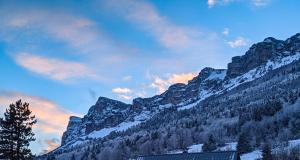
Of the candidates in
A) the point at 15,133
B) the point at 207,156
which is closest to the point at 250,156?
the point at 207,156

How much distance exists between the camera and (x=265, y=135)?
15038cm

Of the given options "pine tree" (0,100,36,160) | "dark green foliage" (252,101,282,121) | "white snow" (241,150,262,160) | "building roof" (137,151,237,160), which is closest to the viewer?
"pine tree" (0,100,36,160)

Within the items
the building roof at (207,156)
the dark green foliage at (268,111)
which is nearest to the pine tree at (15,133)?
the building roof at (207,156)

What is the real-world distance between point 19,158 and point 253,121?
13990 centimetres

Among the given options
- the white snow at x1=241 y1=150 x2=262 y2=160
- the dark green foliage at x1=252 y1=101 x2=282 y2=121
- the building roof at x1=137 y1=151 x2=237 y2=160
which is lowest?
the building roof at x1=137 y1=151 x2=237 y2=160

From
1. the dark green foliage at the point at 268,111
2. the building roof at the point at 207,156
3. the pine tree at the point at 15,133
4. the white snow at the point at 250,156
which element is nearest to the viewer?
Answer: the pine tree at the point at 15,133

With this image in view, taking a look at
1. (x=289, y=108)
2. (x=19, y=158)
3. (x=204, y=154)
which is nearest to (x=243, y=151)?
(x=204, y=154)

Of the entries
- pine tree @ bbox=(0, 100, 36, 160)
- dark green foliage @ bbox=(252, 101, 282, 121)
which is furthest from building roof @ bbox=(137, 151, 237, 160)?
dark green foliage @ bbox=(252, 101, 282, 121)

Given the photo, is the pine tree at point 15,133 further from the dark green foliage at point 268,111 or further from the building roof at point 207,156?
the dark green foliage at point 268,111

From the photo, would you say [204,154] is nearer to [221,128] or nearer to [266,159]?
[266,159]

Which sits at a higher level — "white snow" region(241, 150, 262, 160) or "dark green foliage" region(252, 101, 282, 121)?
"dark green foliage" region(252, 101, 282, 121)

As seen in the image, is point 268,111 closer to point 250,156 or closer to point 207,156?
point 250,156

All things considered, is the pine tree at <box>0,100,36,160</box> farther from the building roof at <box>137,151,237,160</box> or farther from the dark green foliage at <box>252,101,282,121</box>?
the dark green foliage at <box>252,101,282,121</box>

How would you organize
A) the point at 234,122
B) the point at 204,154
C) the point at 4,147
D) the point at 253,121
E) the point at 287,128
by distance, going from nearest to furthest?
the point at 4,147 → the point at 204,154 → the point at 287,128 → the point at 253,121 → the point at 234,122
